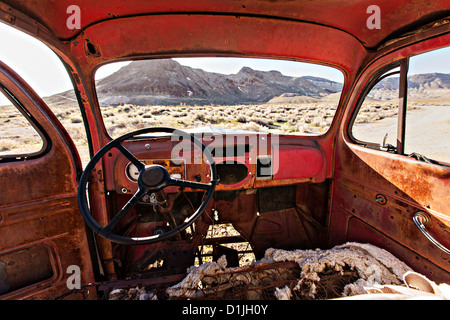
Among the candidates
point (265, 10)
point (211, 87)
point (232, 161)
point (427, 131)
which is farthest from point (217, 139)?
point (427, 131)

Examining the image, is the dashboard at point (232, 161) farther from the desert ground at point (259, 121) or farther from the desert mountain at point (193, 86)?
the desert mountain at point (193, 86)

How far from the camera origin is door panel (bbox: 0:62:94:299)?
4.86ft

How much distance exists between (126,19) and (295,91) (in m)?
1.60

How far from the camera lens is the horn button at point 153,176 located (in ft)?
4.39

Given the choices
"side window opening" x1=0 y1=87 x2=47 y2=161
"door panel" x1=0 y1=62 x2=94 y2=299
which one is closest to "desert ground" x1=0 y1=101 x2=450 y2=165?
"side window opening" x1=0 y1=87 x2=47 y2=161

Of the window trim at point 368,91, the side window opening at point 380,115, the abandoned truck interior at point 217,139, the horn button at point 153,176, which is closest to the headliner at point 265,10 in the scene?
the abandoned truck interior at point 217,139

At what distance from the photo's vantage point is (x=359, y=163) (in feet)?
6.21

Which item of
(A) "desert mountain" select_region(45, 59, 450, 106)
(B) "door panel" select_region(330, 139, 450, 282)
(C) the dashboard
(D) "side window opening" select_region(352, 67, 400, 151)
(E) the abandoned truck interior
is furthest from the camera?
(C) the dashboard

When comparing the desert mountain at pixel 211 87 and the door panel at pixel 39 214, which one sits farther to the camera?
the desert mountain at pixel 211 87

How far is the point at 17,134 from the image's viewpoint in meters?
1.54

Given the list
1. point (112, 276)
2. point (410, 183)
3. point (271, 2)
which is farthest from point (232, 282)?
point (271, 2)

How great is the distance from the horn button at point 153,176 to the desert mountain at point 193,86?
71 centimetres

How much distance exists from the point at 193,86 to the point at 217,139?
0.52m

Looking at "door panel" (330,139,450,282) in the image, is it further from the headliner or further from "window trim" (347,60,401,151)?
the headliner
